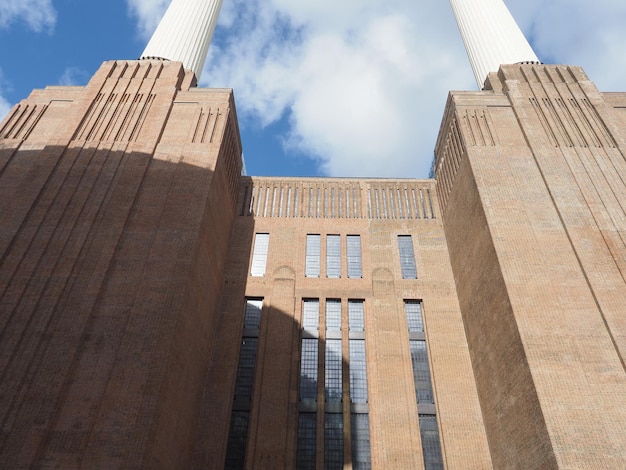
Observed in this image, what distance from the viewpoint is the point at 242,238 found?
2314cm

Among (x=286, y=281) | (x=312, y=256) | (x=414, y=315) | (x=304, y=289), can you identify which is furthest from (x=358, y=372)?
(x=312, y=256)

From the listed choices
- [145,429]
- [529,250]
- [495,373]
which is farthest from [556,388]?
[145,429]

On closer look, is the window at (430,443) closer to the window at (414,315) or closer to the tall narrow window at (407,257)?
the window at (414,315)

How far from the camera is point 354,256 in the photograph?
2283cm

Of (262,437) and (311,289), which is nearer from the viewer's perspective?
(262,437)

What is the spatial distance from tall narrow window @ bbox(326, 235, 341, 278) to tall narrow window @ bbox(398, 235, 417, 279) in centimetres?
324

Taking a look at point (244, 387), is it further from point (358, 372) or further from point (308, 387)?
point (358, 372)

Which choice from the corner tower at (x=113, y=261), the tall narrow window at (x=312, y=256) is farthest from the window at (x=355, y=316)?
the corner tower at (x=113, y=261)

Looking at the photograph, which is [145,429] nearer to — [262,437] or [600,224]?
[262,437]

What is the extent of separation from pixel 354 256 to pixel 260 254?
196 inches

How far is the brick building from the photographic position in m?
13.1

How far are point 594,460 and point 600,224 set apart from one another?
8.96 m

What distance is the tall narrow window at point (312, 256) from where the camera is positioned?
22219 millimetres

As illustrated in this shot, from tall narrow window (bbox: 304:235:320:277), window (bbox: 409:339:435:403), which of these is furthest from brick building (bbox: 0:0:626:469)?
tall narrow window (bbox: 304:235:320:277)
